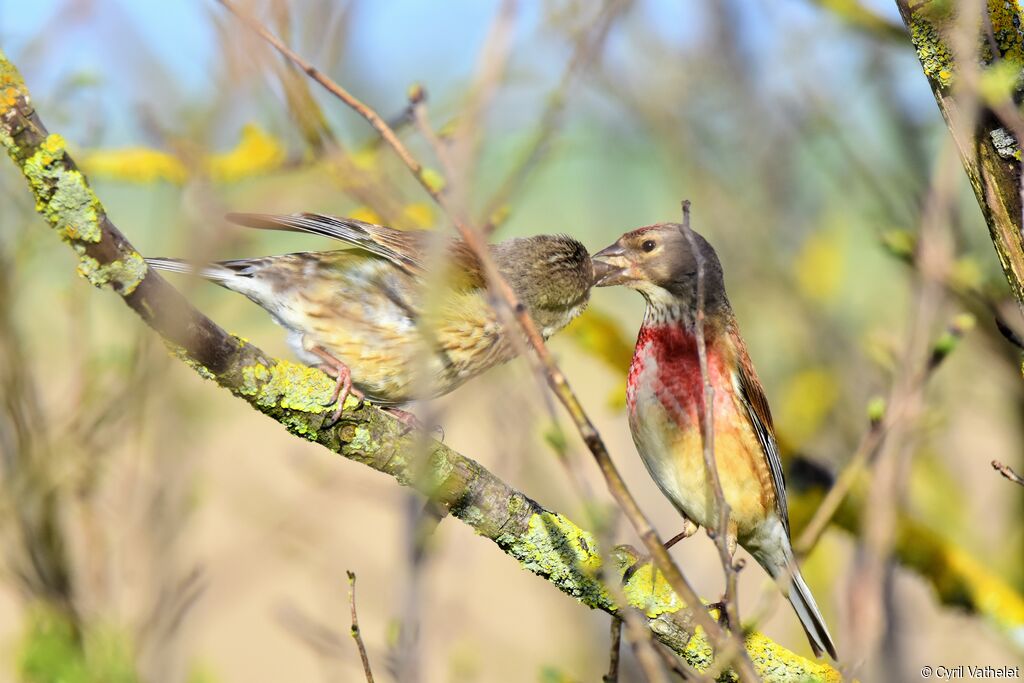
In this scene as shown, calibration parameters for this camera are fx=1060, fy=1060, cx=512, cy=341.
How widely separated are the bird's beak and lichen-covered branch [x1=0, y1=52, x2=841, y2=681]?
1198 mm

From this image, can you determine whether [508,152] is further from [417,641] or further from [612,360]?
[417,641]

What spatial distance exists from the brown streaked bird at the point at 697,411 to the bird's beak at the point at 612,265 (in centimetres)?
4

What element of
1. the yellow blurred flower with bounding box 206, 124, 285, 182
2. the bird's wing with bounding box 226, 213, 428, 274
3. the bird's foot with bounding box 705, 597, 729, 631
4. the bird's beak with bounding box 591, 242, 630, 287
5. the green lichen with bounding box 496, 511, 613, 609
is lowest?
the bird's foot with bounding box 705, 597, 729, 631

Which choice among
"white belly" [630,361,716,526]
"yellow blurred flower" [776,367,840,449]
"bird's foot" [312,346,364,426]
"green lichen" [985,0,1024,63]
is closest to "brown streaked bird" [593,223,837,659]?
"white belly" [630,361,716,526]

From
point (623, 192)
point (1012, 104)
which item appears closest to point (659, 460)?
point (1012, 104)

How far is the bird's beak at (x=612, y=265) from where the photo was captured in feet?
11.8

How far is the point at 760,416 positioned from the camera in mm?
3445

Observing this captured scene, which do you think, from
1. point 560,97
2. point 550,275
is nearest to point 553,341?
point 550,275

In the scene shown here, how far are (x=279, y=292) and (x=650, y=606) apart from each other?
196 centimetres

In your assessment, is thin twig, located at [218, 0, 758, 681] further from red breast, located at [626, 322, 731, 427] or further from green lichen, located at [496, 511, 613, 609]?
red breast, located at [626, 322, 731, 427]

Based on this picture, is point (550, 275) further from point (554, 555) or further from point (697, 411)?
point (554, 555)

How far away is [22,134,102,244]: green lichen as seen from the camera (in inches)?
77.1

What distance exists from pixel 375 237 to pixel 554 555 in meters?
1.63

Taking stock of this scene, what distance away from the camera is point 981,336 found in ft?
12.7
